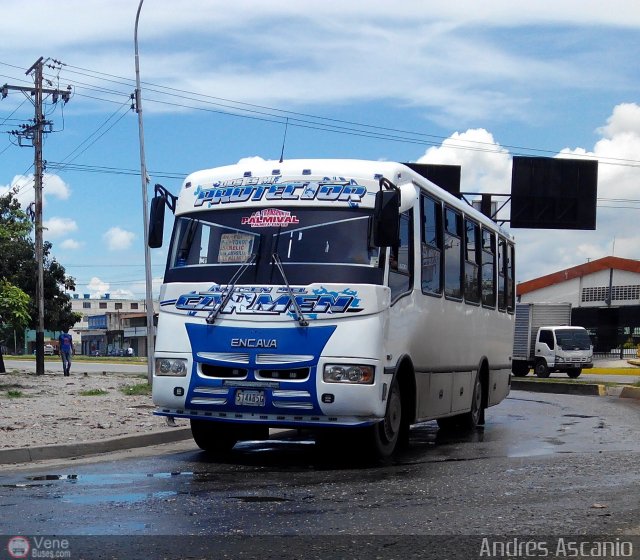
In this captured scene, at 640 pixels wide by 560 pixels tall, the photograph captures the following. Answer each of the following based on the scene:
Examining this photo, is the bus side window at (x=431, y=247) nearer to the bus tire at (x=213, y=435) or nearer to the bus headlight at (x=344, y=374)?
the bus headlight at (x=344, y=374)

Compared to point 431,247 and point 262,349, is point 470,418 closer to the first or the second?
point 431,247

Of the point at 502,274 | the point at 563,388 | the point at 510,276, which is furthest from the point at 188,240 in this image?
the point at 563,388

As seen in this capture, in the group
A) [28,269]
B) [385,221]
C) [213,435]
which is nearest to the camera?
[385,221]

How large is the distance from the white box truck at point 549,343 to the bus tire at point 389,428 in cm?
3060

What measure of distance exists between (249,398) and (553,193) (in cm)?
3208

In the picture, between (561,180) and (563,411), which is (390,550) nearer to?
(563,411)

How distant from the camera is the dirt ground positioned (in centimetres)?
1241

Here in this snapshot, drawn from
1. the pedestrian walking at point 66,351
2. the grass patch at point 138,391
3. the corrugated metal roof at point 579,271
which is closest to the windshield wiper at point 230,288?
the grass patch at point 138,391

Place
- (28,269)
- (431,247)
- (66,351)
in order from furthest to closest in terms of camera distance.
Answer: (28,269), (66,351), (431,247)

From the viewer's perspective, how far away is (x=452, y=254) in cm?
1331

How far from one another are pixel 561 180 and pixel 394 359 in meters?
31.2

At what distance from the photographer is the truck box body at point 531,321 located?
4322cm

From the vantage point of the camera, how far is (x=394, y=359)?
10.6 m

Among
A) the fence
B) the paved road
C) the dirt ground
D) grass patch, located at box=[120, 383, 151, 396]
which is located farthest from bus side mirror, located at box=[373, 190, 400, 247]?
the fence
